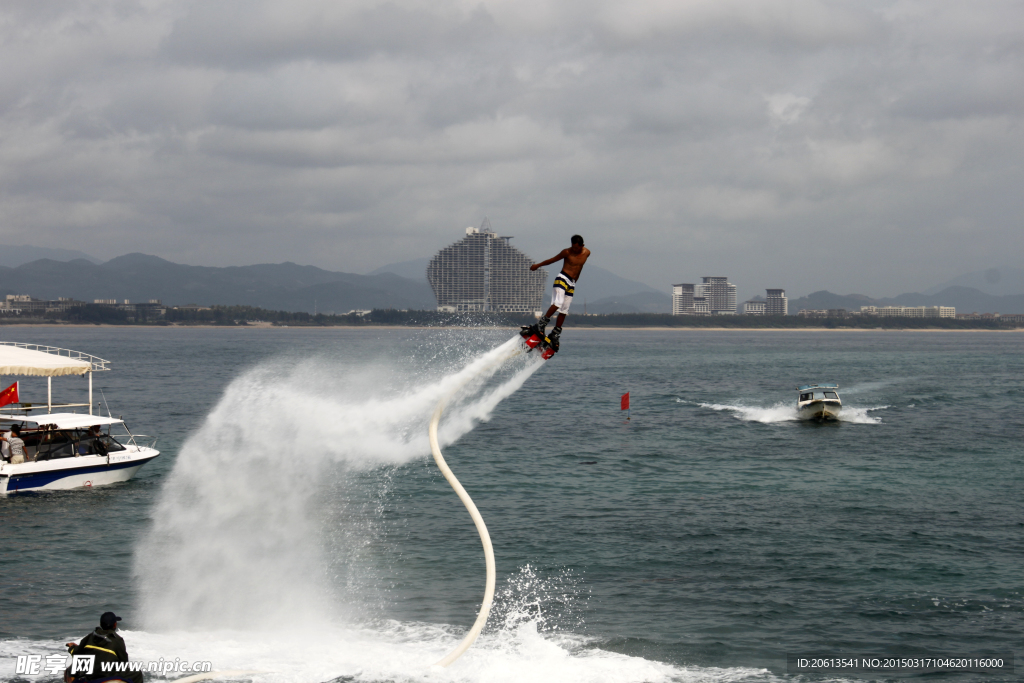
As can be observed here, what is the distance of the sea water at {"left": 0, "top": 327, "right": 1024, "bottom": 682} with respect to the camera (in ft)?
76.9

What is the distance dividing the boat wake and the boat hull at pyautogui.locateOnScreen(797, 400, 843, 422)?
1.39 metres

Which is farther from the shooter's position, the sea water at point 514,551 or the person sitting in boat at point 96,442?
the person sitting in boat at point 96,442

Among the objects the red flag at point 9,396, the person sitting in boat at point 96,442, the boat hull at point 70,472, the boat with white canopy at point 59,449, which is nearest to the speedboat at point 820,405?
the boat with white canopy at point 59,449

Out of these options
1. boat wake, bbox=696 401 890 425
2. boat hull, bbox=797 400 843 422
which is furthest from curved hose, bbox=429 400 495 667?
boat wake, bbox=696 401 890 425

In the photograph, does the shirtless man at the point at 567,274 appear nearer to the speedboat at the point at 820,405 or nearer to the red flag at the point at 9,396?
the red flag at the point at 9,396

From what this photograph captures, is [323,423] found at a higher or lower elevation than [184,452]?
higher

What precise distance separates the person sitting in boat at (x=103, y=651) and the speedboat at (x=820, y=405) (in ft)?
A: 225

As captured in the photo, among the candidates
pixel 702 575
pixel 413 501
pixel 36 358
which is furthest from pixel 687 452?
pixel 36 358

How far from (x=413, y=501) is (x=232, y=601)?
52.2 ft

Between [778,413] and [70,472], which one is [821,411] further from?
[70,472]

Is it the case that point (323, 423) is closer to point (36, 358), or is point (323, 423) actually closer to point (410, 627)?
point (410, 627)

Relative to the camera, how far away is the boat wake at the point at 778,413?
78062 mm

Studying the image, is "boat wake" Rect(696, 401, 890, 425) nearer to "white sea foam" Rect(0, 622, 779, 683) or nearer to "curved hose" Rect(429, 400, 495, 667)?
"white sea foam" Rect(0, 622, 779, 683)

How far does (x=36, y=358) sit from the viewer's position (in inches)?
1801
